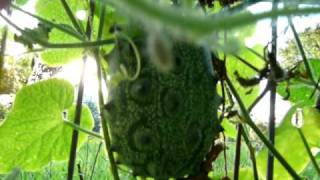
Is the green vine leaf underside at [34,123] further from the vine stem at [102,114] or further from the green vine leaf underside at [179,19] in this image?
the green vine leaf underside at [179,19]

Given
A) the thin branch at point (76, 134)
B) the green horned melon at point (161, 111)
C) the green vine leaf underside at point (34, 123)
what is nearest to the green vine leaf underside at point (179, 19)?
the green horned melon at point (161, 111)

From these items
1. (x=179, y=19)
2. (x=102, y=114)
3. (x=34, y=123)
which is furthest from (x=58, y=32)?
(x=179, y=19)

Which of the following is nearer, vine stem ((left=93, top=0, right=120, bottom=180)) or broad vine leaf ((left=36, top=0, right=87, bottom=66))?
vine stem ((left=93, top=0, right=120, bottom=180))

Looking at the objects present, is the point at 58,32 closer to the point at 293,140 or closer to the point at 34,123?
the point at 34,123

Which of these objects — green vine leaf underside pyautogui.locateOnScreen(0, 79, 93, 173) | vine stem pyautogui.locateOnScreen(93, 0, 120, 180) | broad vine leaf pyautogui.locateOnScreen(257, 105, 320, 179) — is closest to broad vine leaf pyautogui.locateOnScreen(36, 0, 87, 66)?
green vine leaf underside pyautogui.locateOnScreen(0, 79, 93, 173)

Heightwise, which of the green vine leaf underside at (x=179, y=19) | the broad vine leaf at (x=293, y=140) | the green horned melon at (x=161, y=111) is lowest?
the broad vine leaf at (x=293, y=140)

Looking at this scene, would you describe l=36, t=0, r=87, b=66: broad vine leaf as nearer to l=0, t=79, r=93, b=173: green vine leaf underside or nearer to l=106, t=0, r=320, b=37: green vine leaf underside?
l=0, t=79, r=93, b=173: green vine leaf underside

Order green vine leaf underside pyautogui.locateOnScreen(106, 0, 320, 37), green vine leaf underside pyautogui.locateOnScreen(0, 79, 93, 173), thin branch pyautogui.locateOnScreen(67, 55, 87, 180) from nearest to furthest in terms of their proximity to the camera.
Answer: green vine leaf underside pyautogui.locateOnScreen(106, 0, 320, 37), thin branch pyautogui.locateOnScreen(67, 55, 87, 180), green vine leaf underside pyautogui.locateOnScreen(0, 79, 93, 173)
